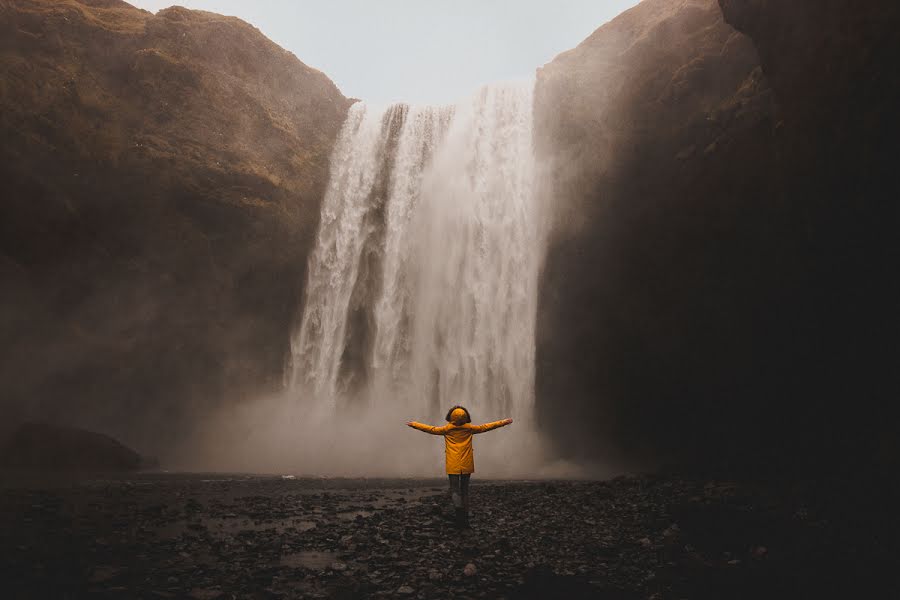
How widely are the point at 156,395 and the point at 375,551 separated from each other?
69.3 feet

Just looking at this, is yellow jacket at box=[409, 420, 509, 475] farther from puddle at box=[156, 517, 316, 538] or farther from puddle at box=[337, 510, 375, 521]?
puddle at box=[156, 517, 316, 538]

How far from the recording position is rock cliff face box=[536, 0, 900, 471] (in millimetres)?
10125

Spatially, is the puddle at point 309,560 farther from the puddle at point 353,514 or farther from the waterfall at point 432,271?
the waterfall at point 432,271

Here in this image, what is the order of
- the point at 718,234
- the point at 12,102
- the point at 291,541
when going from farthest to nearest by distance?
the point at 12,102, the point at 718,234, the point at 291,541

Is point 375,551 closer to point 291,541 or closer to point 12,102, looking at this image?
point 291,541

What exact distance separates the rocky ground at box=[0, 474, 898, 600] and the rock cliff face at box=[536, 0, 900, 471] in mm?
4203

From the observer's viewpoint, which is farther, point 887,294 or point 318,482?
point 318,482

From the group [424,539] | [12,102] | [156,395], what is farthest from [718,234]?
[12,102]

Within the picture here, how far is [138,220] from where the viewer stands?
23172 mm

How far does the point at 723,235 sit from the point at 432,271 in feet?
41.1

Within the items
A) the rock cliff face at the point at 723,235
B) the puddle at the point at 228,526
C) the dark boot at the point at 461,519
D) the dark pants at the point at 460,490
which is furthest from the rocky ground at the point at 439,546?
the rock cliff face at the point at 723,235

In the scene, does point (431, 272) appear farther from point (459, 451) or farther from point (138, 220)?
point (459, 451)

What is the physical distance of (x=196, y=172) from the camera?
2420 cm

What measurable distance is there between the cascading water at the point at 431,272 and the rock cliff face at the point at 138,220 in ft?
6.69
